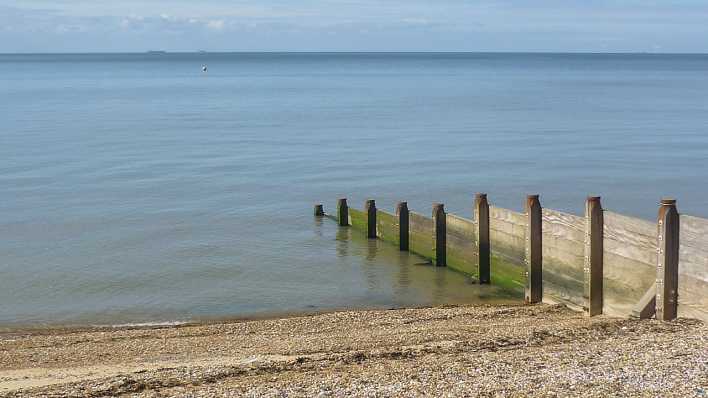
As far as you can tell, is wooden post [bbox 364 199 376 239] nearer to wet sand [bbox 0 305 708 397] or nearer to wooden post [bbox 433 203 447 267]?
wooden post [bbox 433 203 447 267]

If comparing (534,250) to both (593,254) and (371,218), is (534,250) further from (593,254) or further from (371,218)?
(371,218)

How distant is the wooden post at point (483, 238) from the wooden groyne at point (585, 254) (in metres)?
0.02

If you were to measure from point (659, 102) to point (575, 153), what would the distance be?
121ft

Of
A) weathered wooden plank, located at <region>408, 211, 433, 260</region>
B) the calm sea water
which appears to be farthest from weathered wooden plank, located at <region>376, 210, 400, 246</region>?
weathered wooden plank, located at <region>408, 211, 433, 260</region>

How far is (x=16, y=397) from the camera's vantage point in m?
10.7

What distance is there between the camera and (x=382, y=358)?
1175 centimetres

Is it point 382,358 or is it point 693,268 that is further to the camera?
point 693,268

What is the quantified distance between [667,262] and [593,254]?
1774 millimetres

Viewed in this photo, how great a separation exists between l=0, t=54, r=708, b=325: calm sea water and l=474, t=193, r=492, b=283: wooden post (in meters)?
0.50

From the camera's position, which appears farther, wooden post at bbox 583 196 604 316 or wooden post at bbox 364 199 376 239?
wooden post at bbox 364 199 376 239

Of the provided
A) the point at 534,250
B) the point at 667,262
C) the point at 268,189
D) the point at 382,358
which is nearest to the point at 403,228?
the point at 534,250

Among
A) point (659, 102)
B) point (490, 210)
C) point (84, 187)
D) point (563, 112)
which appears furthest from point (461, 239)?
point (659, 102)

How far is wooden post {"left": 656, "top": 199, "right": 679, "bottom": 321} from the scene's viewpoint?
13008mm

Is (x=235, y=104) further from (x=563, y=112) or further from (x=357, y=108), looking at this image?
(x=563, y=112)
